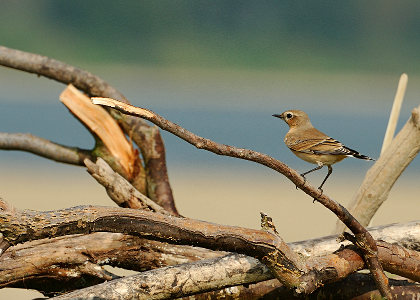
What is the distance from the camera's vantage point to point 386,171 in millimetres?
5914

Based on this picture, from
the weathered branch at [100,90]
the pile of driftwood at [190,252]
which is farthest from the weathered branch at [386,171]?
the weathered branch at [100,90]

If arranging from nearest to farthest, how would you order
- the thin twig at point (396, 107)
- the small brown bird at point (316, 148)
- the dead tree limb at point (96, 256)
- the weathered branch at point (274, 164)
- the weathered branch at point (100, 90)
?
the weathered branch at point (274, 164)
the dead tree limb at point (96, 256)
the small brown bird at point (316, 148)
the thin twig at point (396, 107)
the weathered branch at point (100, 90)

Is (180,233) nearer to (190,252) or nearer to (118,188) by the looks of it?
(190,252)

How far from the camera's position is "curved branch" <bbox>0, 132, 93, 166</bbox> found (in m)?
6.74

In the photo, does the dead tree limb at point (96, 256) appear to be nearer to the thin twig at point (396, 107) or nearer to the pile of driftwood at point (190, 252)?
the pile of driftwood at point (190, 252)

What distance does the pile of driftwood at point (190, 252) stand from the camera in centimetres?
353

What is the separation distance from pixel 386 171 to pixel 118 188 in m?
1.93

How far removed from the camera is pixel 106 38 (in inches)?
1885

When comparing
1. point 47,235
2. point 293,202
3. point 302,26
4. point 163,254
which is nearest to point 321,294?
point 163,254

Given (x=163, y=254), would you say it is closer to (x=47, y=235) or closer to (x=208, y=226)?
(x=208, y=226)

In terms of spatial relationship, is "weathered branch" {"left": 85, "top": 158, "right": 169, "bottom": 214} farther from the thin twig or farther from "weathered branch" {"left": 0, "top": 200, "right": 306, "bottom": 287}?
the thin twig

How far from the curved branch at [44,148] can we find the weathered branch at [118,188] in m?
1.45

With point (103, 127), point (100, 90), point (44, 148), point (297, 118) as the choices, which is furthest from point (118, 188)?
point (44, 148)

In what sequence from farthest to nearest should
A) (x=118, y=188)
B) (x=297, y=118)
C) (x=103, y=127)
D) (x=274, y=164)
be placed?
(x=103, y=127) < (x=297, y=118) < (x=118, y=188) < (x=274, y=164)
